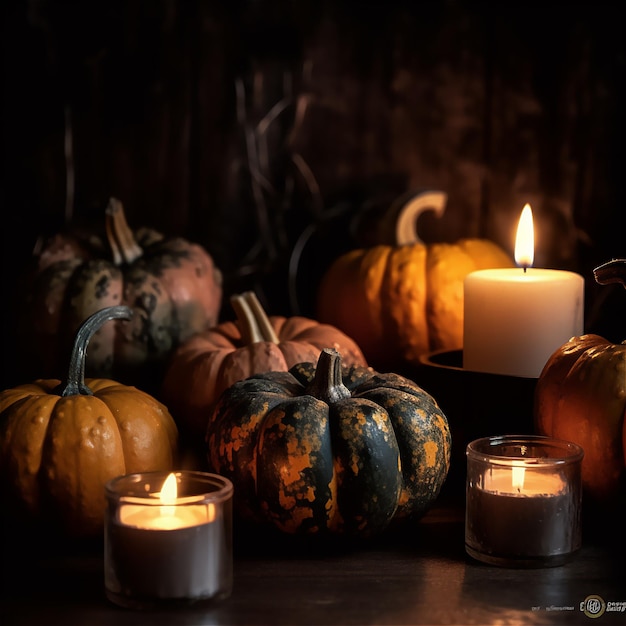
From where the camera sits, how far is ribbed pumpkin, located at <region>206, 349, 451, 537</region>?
1.03 m

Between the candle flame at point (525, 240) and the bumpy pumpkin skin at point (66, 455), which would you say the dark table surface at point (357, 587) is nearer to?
the bumpy pumpkin skin at point (66, 455)

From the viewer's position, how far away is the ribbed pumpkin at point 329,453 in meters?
1.03

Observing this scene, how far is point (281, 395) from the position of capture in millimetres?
1120

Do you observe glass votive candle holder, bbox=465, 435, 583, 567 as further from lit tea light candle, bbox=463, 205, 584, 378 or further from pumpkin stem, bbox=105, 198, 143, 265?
pumpkin stem, bbox=105, 198, 143, 265

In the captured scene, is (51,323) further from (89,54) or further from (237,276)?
(89,54)

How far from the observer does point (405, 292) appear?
5.15 ft

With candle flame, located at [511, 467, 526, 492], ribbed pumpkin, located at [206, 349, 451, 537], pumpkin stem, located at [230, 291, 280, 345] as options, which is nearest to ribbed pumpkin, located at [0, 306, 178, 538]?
ribbed pumpkin, located at [206, 349, 451, 537]

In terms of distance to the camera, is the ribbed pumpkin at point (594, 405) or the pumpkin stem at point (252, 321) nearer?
the ribbed pumpkin at point (594, 405)

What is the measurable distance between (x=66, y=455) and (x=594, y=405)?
61 cm

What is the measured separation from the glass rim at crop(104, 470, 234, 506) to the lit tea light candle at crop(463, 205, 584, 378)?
442 millimetres

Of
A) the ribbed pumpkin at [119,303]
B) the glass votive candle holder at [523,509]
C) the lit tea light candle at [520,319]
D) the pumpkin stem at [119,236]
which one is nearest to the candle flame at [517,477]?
the glass votive candle holder at [523,509]

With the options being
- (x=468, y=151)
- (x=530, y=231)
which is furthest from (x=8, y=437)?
(x=468, y=151)

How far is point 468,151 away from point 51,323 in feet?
2.58

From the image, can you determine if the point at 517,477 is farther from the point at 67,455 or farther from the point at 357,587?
the point at 67,455
